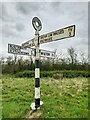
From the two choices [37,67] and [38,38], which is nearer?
[37,67]

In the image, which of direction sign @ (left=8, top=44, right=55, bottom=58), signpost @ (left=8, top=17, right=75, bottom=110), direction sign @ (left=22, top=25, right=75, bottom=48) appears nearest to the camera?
direction sign @ (left=22, top=25, right=75, bottom=48)

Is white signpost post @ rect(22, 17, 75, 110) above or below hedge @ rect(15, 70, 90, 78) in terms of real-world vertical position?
above

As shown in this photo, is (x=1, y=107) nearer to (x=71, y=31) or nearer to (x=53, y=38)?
(x=53, y=38)

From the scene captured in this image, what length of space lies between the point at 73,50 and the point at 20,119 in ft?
87.3

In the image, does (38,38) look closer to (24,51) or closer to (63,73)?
(24,51)

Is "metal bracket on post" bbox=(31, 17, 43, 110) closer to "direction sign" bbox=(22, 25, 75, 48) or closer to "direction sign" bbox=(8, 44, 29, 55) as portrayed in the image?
"direction sign" bbox=(22, 25, 75, 48)

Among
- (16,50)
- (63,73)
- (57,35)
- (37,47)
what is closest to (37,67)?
(37,47)

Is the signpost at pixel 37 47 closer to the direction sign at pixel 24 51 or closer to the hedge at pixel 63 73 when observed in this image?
the direction sign at pixel 24 51

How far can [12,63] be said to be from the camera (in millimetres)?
24734

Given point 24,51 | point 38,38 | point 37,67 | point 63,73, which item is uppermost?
point 38,38

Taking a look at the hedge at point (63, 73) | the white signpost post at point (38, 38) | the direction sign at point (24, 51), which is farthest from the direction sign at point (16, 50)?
the hedge at point (63, 73)

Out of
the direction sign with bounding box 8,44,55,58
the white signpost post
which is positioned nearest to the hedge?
the direction sign with bounding box 8,44,55,58

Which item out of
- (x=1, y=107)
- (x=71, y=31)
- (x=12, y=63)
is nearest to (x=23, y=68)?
(x=12, y=63)

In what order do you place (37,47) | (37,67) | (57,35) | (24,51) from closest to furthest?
(57,35), (37,67), (37,47), (24,51)
